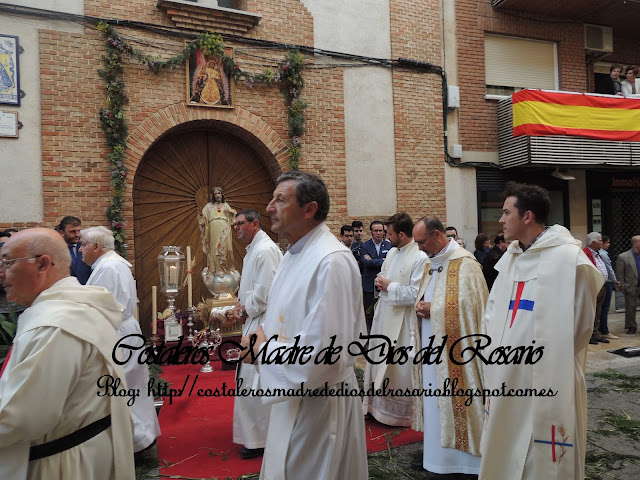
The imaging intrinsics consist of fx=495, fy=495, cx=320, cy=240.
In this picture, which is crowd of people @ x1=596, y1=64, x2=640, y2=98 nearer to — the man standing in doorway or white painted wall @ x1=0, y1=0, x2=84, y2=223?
the man standing in doorway

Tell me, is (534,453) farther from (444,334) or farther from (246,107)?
(246,107)

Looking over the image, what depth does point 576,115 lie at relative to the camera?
10242 mm

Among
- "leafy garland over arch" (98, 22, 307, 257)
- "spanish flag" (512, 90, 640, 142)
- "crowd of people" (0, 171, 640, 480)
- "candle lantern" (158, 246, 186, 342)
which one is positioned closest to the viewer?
"crowd of people" (0, 171, 640, 480)

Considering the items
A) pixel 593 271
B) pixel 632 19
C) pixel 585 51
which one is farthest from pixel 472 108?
pixel 593 271

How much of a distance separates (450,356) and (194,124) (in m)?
6.41

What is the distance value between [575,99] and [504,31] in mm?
2095

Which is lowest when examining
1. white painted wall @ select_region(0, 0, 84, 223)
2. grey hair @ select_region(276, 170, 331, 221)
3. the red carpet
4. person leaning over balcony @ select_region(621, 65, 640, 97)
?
the red carpet

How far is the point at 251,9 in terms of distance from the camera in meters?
8.59

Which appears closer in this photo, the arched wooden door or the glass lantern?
the glass lantern

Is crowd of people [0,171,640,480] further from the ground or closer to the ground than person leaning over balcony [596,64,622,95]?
closer to the ground

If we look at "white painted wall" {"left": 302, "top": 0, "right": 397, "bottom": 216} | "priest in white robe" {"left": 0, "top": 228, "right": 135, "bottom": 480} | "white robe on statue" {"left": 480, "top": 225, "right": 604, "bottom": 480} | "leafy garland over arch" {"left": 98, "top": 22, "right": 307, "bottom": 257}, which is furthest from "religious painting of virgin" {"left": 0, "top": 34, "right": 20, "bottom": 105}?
"white robe on statue" {"left": 480, "top": 225, "right": 604, "bottom": 480}

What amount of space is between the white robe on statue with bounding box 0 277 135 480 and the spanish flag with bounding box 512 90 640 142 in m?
9.51

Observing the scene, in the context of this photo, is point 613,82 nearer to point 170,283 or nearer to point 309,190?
point 170,283

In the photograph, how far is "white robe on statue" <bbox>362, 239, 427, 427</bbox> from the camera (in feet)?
15.1
